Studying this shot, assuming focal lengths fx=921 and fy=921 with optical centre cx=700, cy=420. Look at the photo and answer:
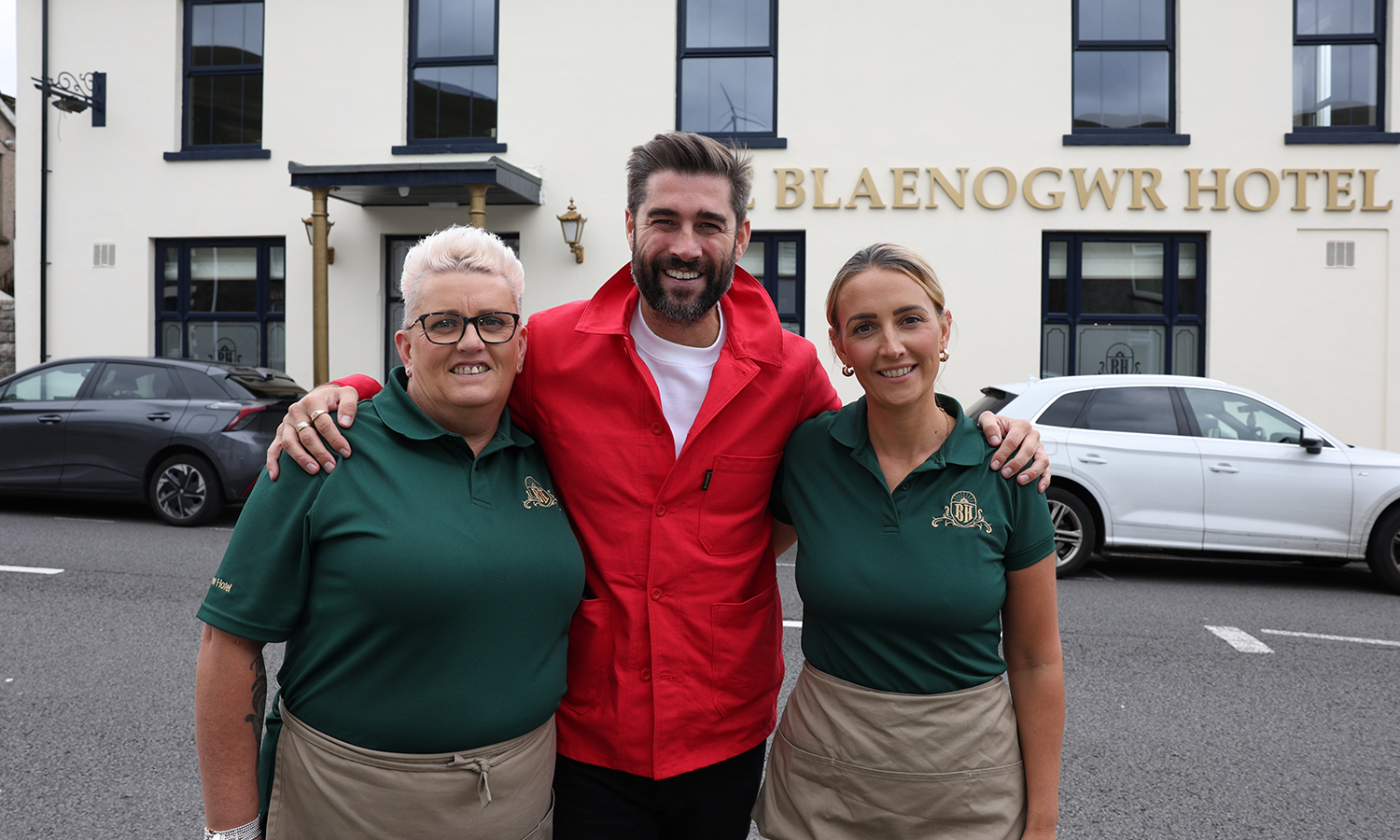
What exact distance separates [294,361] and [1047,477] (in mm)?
11907

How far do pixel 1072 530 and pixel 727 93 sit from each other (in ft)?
23.3

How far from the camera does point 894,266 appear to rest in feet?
6.19

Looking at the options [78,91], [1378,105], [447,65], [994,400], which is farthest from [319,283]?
[1378,105]

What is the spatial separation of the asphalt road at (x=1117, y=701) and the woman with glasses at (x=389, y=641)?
1.86 metres

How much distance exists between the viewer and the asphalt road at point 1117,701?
3.28m

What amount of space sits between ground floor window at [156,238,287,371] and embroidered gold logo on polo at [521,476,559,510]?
11677mm

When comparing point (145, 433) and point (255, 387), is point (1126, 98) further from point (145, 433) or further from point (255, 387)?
point (145, 433)

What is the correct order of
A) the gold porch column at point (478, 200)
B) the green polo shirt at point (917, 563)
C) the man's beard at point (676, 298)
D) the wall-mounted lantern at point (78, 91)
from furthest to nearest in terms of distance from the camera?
1. the wall-mounted lantern at point (78, 91)
2. the gold porch column at point (478, 200)
3. the man's beard at point (676, 298)
4. the green polo shirt at point (917, 563)

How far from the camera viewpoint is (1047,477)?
1.93 metres

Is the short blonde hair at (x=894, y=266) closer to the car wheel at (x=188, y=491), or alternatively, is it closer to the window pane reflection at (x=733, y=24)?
the car wheel at (x=188, y=491)

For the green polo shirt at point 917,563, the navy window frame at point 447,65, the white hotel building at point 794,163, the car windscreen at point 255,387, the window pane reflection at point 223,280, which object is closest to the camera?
the green polo shirt at point 917,563

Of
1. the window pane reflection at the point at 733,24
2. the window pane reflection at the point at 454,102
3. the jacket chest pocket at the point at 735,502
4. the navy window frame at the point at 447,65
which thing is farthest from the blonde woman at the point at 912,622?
the window pane reflection at the point at 454,102

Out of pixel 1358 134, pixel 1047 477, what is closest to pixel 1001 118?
pixel 1358 134

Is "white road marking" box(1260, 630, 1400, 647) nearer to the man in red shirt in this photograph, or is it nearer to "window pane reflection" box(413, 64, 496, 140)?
the man in red shirt
